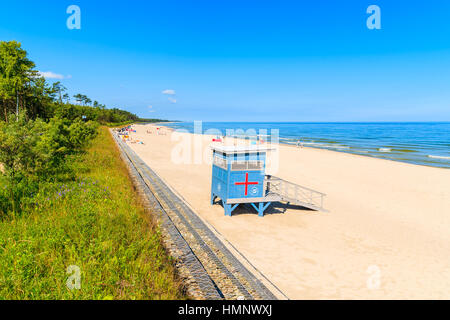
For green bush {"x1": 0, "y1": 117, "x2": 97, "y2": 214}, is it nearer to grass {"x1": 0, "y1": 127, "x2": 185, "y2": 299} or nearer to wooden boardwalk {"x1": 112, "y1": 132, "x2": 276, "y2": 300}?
grass {"x1": 0, "y1": 127, "x2": 185, "y2": 299}

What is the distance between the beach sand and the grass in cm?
351

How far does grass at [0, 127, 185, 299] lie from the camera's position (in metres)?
4.45

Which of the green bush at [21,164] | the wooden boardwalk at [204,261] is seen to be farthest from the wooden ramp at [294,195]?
the green bush at [21,164]

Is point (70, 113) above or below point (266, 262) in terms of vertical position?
above

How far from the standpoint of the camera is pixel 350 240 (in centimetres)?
966

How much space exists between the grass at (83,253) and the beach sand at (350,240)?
351 cm

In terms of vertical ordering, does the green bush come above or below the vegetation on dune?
above

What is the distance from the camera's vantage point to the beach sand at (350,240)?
22.3 ft

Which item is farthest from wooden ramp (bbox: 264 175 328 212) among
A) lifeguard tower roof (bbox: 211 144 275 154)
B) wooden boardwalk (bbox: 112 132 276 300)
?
wooden boardwalk (bbox: 112 132 276 300)

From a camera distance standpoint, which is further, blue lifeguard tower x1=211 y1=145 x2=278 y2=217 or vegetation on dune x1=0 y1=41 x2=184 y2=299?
blue lifeguard tower x1=211 y1=145 x2=278 y2=217
